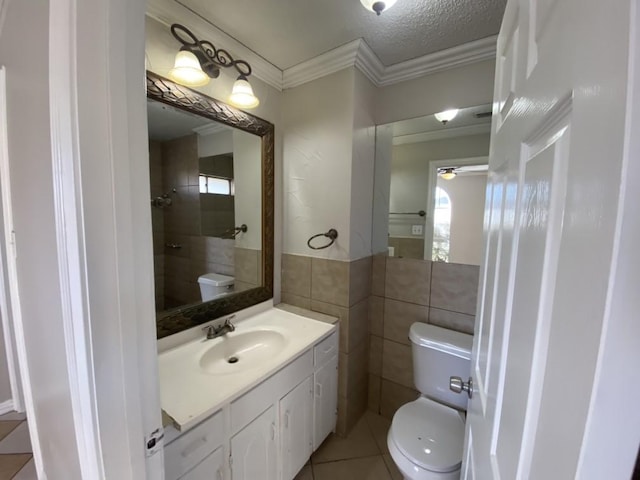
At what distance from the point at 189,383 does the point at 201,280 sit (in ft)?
1.73

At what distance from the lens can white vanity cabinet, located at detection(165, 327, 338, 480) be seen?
2.93ft

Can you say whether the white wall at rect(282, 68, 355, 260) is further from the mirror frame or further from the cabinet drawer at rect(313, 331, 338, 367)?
the cabinet drawer at rect(313, 331, 338, 367)

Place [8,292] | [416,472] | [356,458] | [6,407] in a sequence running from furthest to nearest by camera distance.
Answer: [6,407]
[8,292]
[356,458]
[416,472]

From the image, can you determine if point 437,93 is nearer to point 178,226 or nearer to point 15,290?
point 178,226

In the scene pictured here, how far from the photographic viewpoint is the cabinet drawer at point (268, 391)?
40.3 inches

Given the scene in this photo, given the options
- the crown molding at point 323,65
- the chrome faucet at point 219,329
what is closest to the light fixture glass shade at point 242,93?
the crown molding at point 323,65

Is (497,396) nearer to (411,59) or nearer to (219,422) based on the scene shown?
(219,422)

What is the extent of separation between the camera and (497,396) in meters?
0.50

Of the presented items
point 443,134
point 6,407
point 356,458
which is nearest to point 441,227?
point 443,134

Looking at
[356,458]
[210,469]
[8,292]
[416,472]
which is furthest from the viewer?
[8,292]

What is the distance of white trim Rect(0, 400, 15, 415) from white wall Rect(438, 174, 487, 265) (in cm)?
312

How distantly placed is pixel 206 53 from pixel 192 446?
5.31 ft

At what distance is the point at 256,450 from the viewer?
111 centimetres

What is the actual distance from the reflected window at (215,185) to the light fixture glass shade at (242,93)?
1.38 feet
